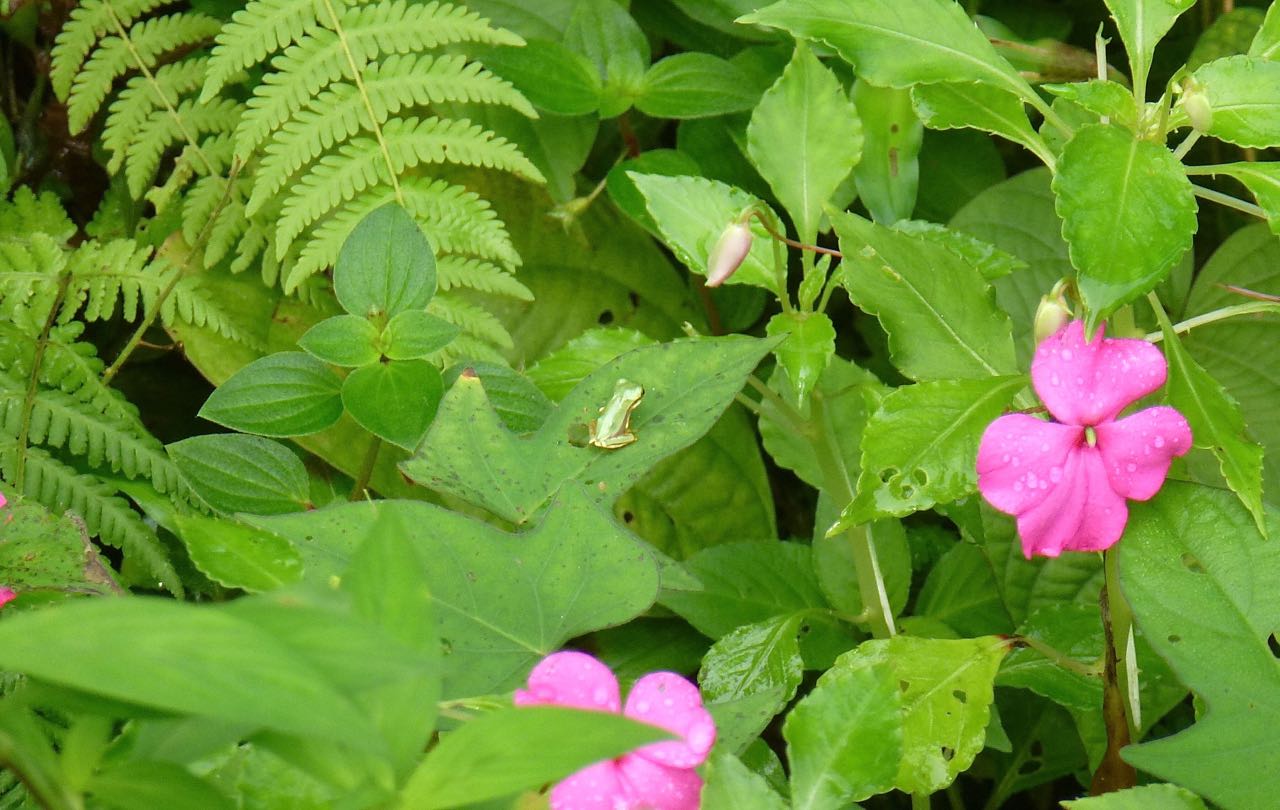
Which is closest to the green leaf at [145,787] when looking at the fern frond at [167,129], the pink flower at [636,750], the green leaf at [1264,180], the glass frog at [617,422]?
the pink flower at [636,750]

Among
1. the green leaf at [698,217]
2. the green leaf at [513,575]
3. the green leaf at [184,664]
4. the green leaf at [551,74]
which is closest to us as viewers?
the green leaf at [184,664]

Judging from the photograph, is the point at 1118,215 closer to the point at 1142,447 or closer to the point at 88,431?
the point at 1142,447

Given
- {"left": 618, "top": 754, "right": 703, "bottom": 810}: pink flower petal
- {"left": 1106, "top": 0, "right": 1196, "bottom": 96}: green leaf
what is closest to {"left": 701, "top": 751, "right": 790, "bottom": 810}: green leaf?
{"left": 618, "top": 754, "right": 703, "bottom": 810}: pink flower petal

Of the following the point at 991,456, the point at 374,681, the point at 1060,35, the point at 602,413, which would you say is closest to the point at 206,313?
the point at 602,413

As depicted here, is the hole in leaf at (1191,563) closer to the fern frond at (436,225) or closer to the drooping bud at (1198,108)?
the drooping bud at (1198,108)

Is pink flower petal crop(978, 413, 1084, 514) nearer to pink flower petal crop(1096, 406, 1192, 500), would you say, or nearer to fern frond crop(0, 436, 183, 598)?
pink flower petal crop(1096, 406, 1192, 500)

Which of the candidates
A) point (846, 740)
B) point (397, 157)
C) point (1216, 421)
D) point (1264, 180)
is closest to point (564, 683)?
point (846, 740)

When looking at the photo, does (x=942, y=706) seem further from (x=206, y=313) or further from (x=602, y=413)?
(x=206, y=313)
